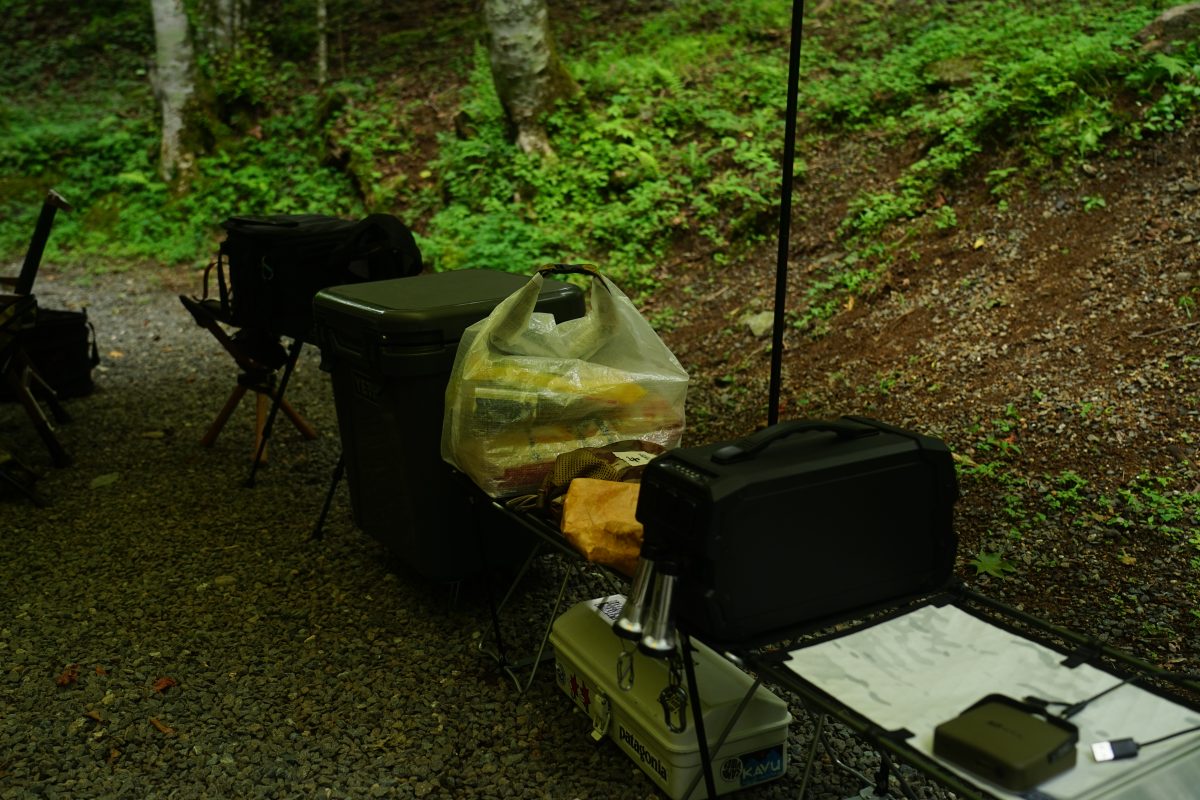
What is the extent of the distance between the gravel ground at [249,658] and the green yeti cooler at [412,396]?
1.02 ft

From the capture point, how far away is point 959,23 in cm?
793

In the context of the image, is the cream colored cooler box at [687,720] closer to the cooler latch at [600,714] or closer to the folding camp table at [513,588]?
the cooler latch at [600,714]

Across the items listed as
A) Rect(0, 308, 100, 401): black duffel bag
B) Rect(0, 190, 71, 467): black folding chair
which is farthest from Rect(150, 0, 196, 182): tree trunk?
Rect(0, 190, 71, 467): black folding chair

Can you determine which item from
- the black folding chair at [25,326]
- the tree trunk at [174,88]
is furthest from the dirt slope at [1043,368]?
the tree trunk at [174,88]

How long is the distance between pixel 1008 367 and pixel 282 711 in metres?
3.42

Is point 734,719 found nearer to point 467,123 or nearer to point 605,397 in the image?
point 605,397

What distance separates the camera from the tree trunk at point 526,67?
8086 millimetres

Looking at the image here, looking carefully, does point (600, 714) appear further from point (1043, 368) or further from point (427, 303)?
point (1043, 368)

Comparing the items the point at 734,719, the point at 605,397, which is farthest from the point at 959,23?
the point at 734,719

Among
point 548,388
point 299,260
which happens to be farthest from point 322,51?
point 548,388

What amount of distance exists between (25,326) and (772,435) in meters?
4.32

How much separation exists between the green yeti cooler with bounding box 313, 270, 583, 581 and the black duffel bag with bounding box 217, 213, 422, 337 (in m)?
0.56

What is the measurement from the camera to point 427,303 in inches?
128

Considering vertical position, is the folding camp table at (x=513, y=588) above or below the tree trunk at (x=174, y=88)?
below
